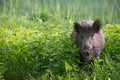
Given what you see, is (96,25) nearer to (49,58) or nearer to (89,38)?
(89,38)

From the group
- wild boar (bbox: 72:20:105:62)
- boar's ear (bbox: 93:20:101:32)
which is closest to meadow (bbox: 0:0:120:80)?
wild boar (bbox: 72:20:105:62)

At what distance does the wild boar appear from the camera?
222 inches

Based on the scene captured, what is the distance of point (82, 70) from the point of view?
530cm

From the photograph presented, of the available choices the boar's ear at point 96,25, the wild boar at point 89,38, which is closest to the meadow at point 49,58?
the wild boar at point 89,38

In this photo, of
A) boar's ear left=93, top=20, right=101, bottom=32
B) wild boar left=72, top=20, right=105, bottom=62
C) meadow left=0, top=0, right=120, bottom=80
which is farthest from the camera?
boar's ear left=93, top=20, right=101, bottom=32

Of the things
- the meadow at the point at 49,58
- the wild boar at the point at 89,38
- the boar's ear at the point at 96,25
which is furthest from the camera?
the boar's ear at the point at 96,25

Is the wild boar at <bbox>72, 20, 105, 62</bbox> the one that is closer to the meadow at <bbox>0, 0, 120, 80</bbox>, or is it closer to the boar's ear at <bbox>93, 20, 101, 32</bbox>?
the boar's ear at <bbox>93, 20, 101, 32</bbox>

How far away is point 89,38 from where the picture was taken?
5.83 m

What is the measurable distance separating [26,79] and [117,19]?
2833 mm

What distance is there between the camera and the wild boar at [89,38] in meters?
5.64

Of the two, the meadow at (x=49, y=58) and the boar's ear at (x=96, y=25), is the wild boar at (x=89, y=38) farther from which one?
the meadow at (x=49, y=58)

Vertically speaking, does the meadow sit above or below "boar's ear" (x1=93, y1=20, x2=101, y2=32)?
below

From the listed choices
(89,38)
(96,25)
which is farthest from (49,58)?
(96,25)

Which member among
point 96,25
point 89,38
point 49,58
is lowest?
point 49,58
